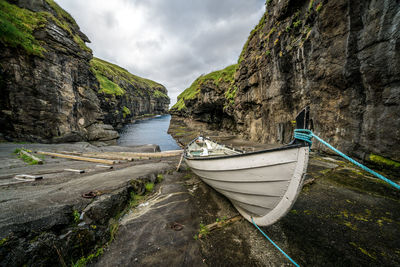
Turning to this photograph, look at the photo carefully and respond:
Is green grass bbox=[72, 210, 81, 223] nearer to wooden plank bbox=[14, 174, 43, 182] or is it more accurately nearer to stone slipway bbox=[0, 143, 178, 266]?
stone slipway bbox=[0, 143, 178, 266]

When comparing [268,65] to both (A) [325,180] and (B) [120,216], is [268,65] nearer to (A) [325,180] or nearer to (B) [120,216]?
(A) [325,180]

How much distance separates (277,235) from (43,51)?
26.4 m

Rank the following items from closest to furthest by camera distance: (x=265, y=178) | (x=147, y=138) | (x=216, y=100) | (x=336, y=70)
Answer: (x=265, y=178) → (x=336, y=70) → (x=216, y=100) → (x=147, y=138)

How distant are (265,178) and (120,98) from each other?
46.8 m

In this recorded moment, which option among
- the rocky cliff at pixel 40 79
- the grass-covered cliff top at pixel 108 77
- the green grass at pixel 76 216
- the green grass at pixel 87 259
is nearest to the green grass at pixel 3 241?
the green grass at pixel 76 216

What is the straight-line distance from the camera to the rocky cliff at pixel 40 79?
13.2 metres

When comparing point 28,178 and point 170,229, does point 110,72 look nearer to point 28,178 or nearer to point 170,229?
point 28,178

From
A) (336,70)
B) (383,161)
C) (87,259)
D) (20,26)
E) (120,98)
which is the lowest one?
(87,259)

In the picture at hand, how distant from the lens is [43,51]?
597 inches

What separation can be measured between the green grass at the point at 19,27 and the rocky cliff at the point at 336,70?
2508cm

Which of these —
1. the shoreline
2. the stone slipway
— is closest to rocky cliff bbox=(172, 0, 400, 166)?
the shoreline

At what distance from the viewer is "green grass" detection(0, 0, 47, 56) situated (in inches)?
510

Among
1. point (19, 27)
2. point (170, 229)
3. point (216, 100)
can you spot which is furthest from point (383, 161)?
point (19, 27)

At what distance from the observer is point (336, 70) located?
7.20 metres
